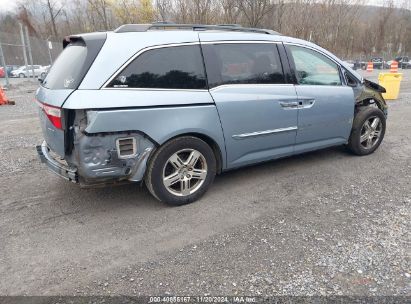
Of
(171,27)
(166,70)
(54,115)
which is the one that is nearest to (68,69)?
(54,115)

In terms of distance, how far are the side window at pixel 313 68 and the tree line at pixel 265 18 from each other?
17.9 m

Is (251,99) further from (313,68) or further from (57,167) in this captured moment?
(57,167)

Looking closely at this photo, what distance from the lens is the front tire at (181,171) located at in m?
3.35

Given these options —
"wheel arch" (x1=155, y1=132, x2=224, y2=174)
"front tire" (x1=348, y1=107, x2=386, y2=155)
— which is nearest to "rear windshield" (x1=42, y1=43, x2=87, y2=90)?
"wheel arch" (x1=155, y1=132, x2=224, y2=174)

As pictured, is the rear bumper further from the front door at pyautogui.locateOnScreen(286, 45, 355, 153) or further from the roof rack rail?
the front door at pyautogui.locateOnScreen(286, 45, 355, 153)

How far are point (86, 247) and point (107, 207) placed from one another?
29.4 inches

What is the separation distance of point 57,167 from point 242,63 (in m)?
2.34

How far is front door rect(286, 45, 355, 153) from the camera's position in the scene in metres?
4.24

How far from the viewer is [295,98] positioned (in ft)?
13.5

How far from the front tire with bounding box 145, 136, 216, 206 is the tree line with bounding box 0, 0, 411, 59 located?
769 inches

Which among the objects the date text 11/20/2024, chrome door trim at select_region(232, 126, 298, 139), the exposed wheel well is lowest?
the date text 11/20/2024

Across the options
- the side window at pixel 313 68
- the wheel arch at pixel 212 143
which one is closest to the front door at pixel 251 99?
the wheel arch at pixel 212 143

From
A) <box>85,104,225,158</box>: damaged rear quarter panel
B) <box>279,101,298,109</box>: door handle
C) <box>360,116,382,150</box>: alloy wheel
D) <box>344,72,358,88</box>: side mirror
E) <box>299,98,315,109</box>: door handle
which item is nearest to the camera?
<box>85,104,225,158</box>: damaged rear quarter panel

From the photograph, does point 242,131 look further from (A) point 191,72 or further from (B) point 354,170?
(B) point 354,170
